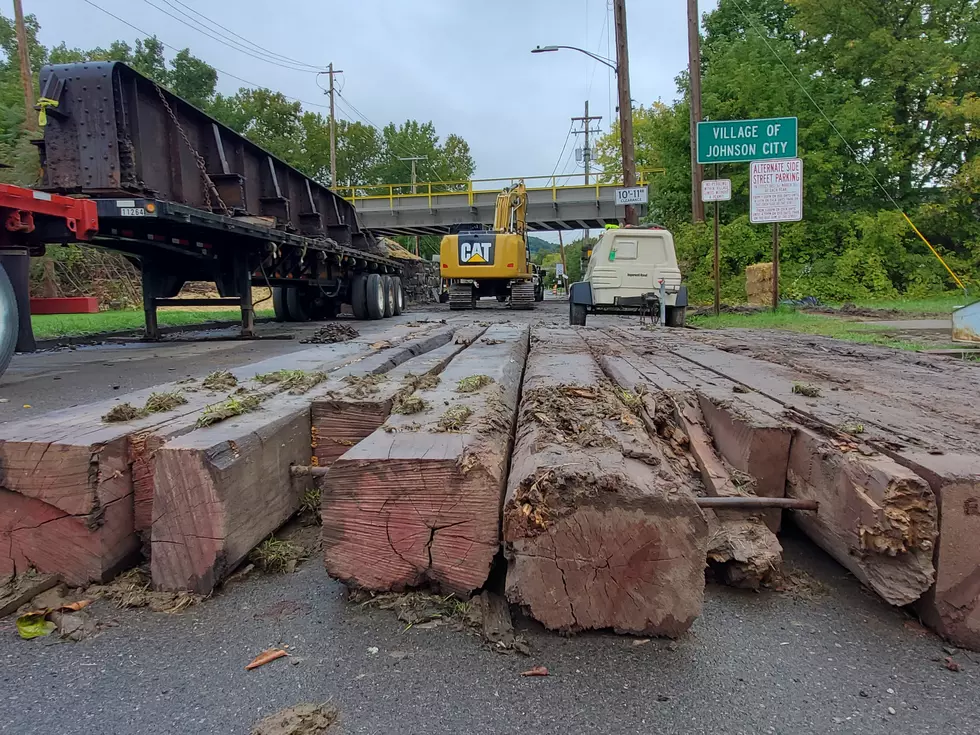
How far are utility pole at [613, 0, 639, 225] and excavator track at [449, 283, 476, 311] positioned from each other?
5822 millimetres

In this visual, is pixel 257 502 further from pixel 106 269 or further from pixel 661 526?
pixel 106 269

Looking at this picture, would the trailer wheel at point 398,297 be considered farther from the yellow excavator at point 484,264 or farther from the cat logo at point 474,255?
the cat logo at point 474,255

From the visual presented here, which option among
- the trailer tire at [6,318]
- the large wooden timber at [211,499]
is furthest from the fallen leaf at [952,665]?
the trailer tire at [6,318]

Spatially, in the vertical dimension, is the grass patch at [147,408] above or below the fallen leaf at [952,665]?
above

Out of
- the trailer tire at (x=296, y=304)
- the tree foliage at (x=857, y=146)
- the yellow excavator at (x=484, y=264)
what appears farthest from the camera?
the yellow excavator at (x=484, y=264)

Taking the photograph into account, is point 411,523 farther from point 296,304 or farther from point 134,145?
point 296,304

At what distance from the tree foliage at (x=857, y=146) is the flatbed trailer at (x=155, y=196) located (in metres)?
13.0

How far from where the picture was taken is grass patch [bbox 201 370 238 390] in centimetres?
313

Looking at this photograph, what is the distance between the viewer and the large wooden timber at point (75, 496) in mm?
→ 2012

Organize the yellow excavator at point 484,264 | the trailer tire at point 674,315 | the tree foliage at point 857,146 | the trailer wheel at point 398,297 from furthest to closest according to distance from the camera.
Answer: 1. the yellow excavator at point 484,264
2. the tree foliage at point 857,146
3. the trailer wheel at point 398,297
4. the trailer tire at point 674,315

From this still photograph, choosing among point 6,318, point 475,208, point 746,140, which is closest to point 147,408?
point 6,318

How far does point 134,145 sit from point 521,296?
15.6 m

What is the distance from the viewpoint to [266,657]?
1812mm

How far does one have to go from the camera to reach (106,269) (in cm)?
2555
